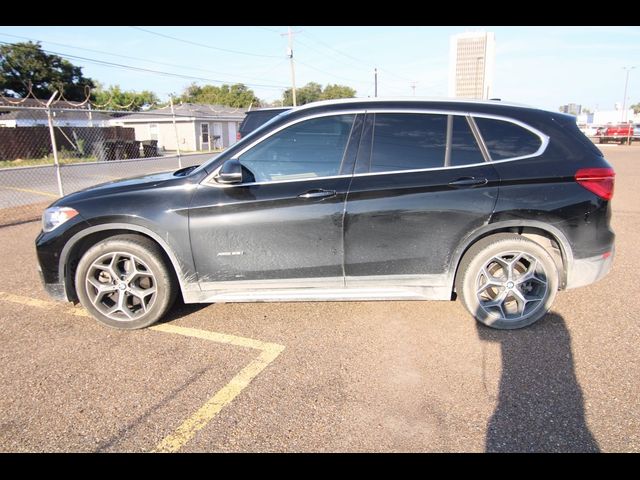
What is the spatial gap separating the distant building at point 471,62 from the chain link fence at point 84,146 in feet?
137

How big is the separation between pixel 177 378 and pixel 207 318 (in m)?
0.95

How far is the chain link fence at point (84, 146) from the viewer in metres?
10.8

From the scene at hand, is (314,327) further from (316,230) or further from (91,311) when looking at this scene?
(91,311)

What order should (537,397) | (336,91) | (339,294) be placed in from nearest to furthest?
1. (537,397)
2. (339,294)
3. (336,91)

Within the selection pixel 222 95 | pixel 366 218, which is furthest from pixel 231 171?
pixel 222 95

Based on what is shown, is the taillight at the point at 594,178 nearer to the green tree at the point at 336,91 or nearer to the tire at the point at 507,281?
the tire at the point at 507,281

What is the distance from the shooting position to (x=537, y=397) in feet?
8.98

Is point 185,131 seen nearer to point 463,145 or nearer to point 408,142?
point 408,142

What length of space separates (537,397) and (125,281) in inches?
125

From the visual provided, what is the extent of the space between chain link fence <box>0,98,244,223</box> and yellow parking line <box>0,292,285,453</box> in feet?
13.9

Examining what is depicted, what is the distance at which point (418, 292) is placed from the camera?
3.62 m

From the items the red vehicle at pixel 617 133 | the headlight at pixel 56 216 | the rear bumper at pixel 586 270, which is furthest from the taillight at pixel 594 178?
the red vehicle at pixel 617 133

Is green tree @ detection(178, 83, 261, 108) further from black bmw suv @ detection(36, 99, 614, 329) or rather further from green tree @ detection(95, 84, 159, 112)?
black bmw suv @ detection(36, 99, 614, 329)

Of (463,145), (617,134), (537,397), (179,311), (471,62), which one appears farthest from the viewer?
(471,62)
